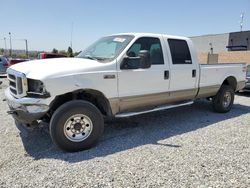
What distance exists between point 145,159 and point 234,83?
15.7ft

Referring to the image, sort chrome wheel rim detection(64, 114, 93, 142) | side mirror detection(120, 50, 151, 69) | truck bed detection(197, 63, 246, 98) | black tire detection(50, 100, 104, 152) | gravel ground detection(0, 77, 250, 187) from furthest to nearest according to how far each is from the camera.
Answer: truck bed detection(197, 63, 246, 98) < side mirror detection(120, 50, 151, 69) < chrome wheel rim detection(64, 114, 93, 142) < black tire detection(50, 100, 104, 152) < gravel ground detection(0, 77, 250, 187)

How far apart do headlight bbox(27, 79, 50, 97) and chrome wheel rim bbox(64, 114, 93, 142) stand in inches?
23.7

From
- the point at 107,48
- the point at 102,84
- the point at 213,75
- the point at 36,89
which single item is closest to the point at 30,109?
the point at 36,89

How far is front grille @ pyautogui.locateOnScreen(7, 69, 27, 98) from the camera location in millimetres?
4141

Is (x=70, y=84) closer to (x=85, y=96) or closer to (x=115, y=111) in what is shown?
(x=85, y=96)

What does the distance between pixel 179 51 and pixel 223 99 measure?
2343 mm

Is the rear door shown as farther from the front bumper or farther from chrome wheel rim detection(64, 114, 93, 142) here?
the front bumper

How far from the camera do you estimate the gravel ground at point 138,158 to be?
3.40 m

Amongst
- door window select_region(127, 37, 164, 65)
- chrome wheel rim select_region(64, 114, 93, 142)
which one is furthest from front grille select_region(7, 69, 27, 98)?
door window select_region(127, 37, 164, 65)

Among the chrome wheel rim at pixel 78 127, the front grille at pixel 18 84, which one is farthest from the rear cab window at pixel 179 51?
the front grille at pixel 18 84

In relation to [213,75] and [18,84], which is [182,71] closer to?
[213,75]

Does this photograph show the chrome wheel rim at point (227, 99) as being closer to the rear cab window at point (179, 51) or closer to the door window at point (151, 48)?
the rear cab window at point (179, 51)

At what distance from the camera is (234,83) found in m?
7.52

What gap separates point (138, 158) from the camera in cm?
406
